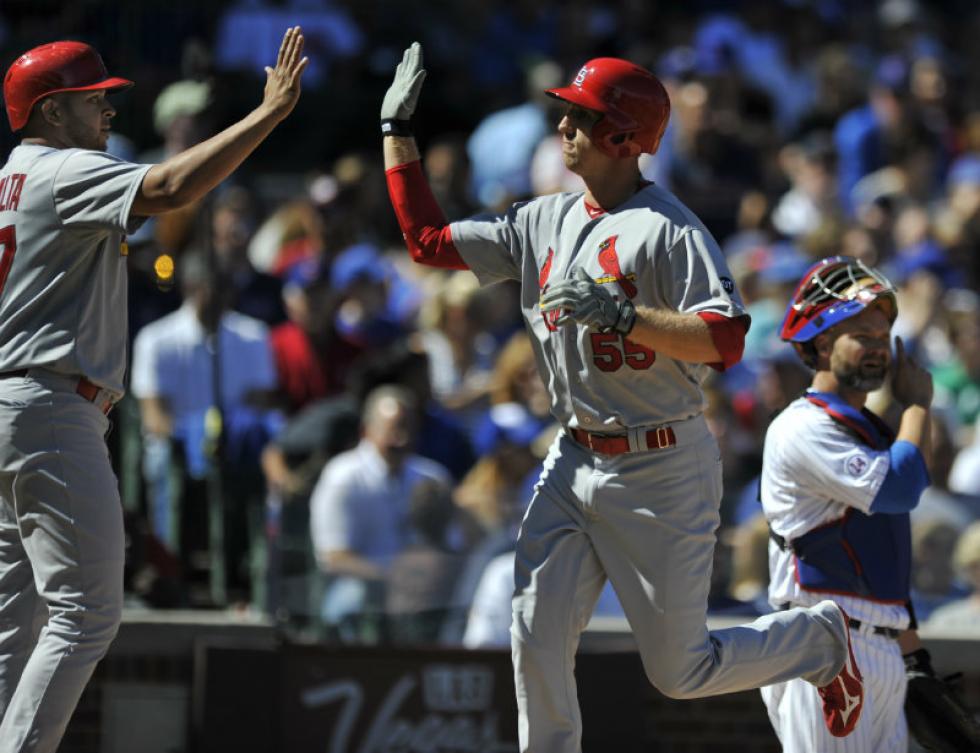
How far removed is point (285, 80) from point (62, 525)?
1.41 metres

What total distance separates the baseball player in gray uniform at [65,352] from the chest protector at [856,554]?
6.72ft

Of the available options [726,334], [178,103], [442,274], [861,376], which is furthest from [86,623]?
[442,274]

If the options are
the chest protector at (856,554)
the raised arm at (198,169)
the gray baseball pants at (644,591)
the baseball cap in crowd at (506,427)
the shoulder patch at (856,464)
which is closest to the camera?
the raised arm at (198,169)

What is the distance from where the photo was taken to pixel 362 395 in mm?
9141

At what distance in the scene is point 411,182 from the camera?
572cm

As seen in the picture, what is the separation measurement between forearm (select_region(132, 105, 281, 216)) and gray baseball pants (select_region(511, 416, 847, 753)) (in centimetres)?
136

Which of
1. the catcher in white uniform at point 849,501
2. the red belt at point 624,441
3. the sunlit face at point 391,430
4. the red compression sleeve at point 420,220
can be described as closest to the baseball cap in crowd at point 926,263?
the sunlit face at point 391,430

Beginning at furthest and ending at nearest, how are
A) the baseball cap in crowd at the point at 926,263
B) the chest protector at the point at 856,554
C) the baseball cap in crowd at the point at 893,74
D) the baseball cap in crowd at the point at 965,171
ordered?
the baseball cap in crowd at the point at 893,74 → the baseball cap in crowd at the point at 965,171 → the baseball cap in crowd at the point at 926,263 → the chest protector at the point at 856,554

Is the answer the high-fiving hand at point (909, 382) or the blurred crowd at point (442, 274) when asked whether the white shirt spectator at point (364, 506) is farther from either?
the high-fiving hand at point (909, 382)

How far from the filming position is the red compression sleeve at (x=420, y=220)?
223 inches

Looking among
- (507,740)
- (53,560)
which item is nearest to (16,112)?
(53,560)

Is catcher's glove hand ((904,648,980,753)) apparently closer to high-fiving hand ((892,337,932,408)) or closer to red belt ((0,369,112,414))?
high-fiving hand ((892,337,932,408))

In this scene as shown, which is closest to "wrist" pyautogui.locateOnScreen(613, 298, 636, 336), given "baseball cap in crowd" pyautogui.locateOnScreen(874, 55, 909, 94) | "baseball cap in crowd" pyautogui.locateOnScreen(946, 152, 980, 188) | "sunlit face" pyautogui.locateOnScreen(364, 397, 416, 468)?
"sunlit face" pyautogui.locateOnScreen(364, 397, 416, 468)

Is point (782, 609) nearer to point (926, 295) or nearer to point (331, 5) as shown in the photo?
point (926, 295)
